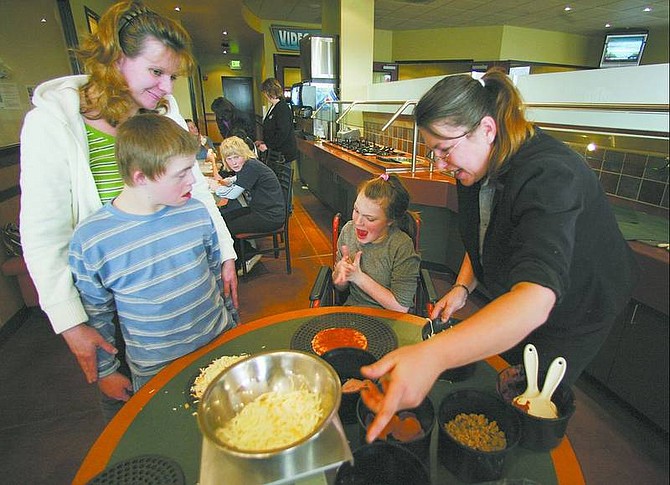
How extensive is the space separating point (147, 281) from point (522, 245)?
1.05 m

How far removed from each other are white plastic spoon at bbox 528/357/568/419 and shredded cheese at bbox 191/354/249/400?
705 mm

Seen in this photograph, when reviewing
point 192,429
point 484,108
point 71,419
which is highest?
point 484,108

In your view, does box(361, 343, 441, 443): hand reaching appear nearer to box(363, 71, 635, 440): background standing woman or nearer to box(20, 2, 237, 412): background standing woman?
box(363, 71, 635, 440): background standing woman

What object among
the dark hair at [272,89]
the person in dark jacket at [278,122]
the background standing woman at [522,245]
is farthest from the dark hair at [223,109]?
the background standing woman at [522,245]

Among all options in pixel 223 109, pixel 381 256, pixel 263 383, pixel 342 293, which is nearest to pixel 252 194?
pixel 342 293

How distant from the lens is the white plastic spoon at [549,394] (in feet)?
2.48

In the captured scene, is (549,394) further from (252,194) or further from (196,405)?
(252,194)

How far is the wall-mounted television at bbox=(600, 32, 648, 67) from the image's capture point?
1.83 feet

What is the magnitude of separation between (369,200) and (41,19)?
12.2 ft

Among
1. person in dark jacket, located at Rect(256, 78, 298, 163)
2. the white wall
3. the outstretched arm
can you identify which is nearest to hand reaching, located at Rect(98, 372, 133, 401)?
the outstretched arm

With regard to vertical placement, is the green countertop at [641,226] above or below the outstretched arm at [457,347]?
above

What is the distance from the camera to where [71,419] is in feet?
6.04

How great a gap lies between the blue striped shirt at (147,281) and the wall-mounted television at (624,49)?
1176 mm

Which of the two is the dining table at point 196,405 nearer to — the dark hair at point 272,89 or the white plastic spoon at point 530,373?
the white plastic spoon at point 530,373
